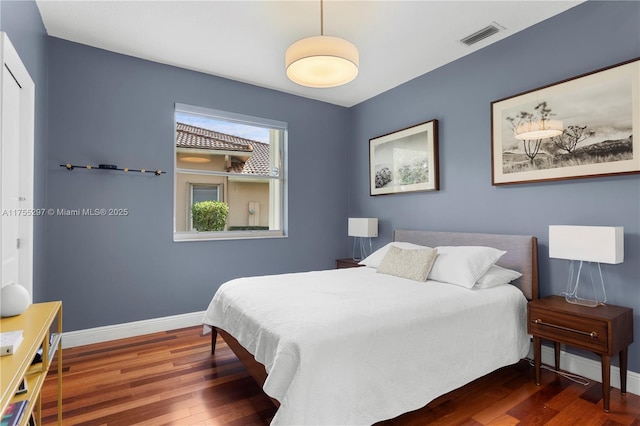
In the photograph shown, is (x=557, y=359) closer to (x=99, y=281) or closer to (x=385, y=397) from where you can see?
(x=385, y=397)

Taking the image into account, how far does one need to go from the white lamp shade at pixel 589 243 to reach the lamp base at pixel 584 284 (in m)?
0.30

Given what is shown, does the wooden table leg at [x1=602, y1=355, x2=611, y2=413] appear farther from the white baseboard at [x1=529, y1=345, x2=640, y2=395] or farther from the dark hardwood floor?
the white baseboard at [x1=529, y1=345, x2=640, y2=395]

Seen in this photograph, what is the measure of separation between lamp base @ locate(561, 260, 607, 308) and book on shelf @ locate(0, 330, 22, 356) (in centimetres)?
307

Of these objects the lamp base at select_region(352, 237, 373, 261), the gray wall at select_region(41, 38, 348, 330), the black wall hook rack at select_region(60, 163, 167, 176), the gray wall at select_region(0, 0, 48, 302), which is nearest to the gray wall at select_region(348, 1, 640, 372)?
the lamp base at select_region(352, 237, 373, 261)

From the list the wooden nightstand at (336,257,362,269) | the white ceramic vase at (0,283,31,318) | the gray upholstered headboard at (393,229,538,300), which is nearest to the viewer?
the white ceramic vase at (0,283,31,318)

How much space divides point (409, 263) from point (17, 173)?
9.88ft

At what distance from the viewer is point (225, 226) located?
3.94m

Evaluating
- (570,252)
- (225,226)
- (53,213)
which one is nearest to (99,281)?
(53,213)

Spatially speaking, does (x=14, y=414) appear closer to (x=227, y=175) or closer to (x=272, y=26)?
(x=272, y=26)

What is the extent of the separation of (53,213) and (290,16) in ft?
8.67

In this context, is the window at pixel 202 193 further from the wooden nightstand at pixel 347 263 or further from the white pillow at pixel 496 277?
the white pillow at pixel 496 277

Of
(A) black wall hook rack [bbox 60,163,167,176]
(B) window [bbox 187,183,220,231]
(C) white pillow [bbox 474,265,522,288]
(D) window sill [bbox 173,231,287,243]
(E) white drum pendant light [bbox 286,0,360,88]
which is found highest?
(E) white drum pendant light [bbox 286,0,360,88]

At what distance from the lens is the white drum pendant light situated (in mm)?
2090

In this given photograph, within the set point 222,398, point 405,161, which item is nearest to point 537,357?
point 222,398
